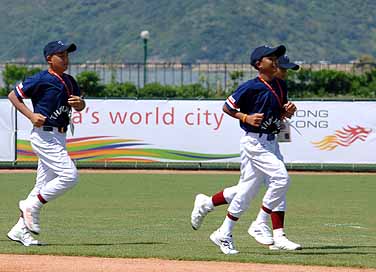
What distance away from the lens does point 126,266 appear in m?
10.4

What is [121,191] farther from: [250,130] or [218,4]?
[218,4]

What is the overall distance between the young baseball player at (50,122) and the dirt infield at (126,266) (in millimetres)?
1034

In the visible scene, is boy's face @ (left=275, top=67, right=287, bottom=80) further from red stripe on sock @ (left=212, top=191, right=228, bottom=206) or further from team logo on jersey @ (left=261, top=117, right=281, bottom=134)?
red stripe on sock @ (left=212, top=191, right=228, bottom=206)

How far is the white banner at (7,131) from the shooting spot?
2619 centimetres

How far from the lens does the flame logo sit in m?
25.9

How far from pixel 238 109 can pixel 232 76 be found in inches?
1476

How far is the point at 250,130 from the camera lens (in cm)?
1134

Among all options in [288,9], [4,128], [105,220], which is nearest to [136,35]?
[288,9]

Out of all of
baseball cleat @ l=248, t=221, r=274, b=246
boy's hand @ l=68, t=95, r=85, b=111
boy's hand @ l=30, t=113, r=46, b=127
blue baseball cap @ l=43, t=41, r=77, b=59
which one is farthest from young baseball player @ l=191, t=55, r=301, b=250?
blue baseball cap @ l=43, t=41, r=77, b=59

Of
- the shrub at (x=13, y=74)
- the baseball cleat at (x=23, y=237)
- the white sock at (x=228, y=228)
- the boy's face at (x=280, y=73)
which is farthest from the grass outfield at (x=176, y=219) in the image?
the shrub at (x=13, y=74)

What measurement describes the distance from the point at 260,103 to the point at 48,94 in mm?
2223

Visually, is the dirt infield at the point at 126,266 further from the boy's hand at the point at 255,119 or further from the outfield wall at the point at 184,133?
the outfield wall at the point at 184,133

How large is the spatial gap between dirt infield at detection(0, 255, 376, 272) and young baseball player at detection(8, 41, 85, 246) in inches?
40.7

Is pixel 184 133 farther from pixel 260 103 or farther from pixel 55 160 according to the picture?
pixel 260 103
